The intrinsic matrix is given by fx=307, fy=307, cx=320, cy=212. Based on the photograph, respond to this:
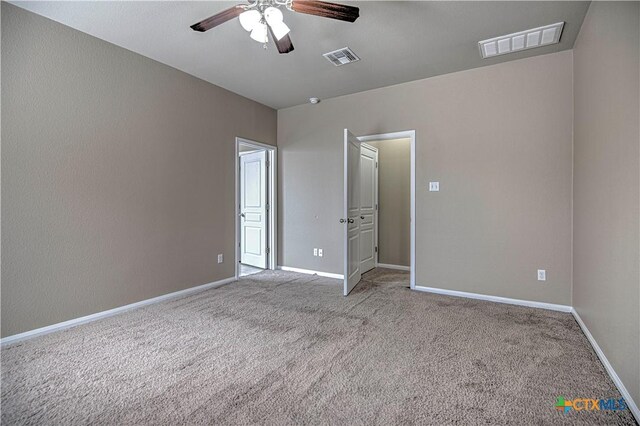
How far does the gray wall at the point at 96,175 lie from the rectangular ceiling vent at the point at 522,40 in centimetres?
330

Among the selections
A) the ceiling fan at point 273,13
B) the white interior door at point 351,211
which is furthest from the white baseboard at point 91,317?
the ceiling fan at point 273,13

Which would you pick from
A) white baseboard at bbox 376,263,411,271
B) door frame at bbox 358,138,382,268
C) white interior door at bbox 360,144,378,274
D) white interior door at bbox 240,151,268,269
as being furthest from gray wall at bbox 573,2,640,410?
white interior door at bbox 240,151,268,269

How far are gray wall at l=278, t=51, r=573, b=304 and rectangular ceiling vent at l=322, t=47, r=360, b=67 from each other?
1.02m

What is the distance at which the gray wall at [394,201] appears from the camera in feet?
17.5

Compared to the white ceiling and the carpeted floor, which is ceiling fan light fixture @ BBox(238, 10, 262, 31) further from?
the carpeted floor

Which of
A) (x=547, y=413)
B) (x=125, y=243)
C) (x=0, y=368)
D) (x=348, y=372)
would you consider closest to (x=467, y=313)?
(x=547, y=413)

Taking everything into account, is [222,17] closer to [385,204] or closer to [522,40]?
[522,40]

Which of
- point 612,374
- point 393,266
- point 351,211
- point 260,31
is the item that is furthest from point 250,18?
point 393,266

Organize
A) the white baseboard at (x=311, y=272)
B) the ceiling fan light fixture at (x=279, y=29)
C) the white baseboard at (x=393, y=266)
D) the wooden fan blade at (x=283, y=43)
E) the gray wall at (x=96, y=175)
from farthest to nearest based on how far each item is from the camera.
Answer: the white baseboard at (x=393, y=266), the white baseboard at (x=311, y=272), the gray wall at (x=96, y=175), the wooden fan blade at (x=283, y=43), the ceiling fan light fixture at (x=279, y=29)

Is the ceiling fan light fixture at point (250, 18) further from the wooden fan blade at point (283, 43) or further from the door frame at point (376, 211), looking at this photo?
the door frame at point (376, 211)

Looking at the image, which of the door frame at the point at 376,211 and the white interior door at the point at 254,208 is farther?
the door frame at the point at 376,211

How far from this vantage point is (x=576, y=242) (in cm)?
299

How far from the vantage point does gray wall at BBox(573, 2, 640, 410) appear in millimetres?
1683

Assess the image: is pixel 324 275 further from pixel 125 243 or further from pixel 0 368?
pixel 0 368
